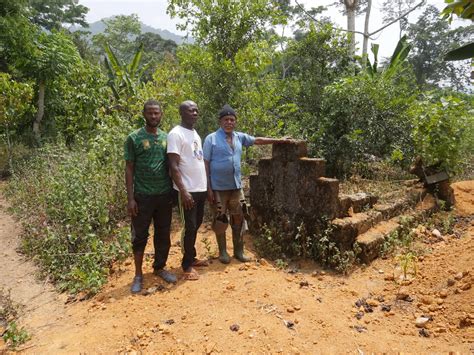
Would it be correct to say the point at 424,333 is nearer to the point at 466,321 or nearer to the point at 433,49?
the point at 466,321

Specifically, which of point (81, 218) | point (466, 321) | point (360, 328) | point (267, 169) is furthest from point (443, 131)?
point (81, 218)

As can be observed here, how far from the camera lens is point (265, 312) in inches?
115

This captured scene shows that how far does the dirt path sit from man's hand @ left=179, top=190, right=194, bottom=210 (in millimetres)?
804

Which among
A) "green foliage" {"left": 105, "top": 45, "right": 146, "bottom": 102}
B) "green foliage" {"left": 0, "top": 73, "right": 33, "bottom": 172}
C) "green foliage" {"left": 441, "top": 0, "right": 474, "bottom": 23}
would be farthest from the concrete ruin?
"green foliage" {"left": 0, "top": 73, "right": 33, "bottom": 172}

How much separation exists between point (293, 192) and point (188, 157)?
1695 mm

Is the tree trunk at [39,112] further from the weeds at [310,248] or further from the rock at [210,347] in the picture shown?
the rock at [210,347]

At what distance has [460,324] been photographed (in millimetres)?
2754

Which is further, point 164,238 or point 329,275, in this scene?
point 329,275

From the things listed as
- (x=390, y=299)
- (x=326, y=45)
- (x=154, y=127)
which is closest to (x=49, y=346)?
(x=154, y=127)

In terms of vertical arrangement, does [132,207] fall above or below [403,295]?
above

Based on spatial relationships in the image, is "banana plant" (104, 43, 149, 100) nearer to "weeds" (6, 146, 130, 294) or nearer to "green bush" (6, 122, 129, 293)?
"weeds" (6, 146, 130, 294)

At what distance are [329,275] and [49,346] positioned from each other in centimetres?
281

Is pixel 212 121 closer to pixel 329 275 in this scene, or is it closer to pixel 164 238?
pixel 164 238

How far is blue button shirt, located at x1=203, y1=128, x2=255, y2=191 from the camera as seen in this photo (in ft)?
12.3
